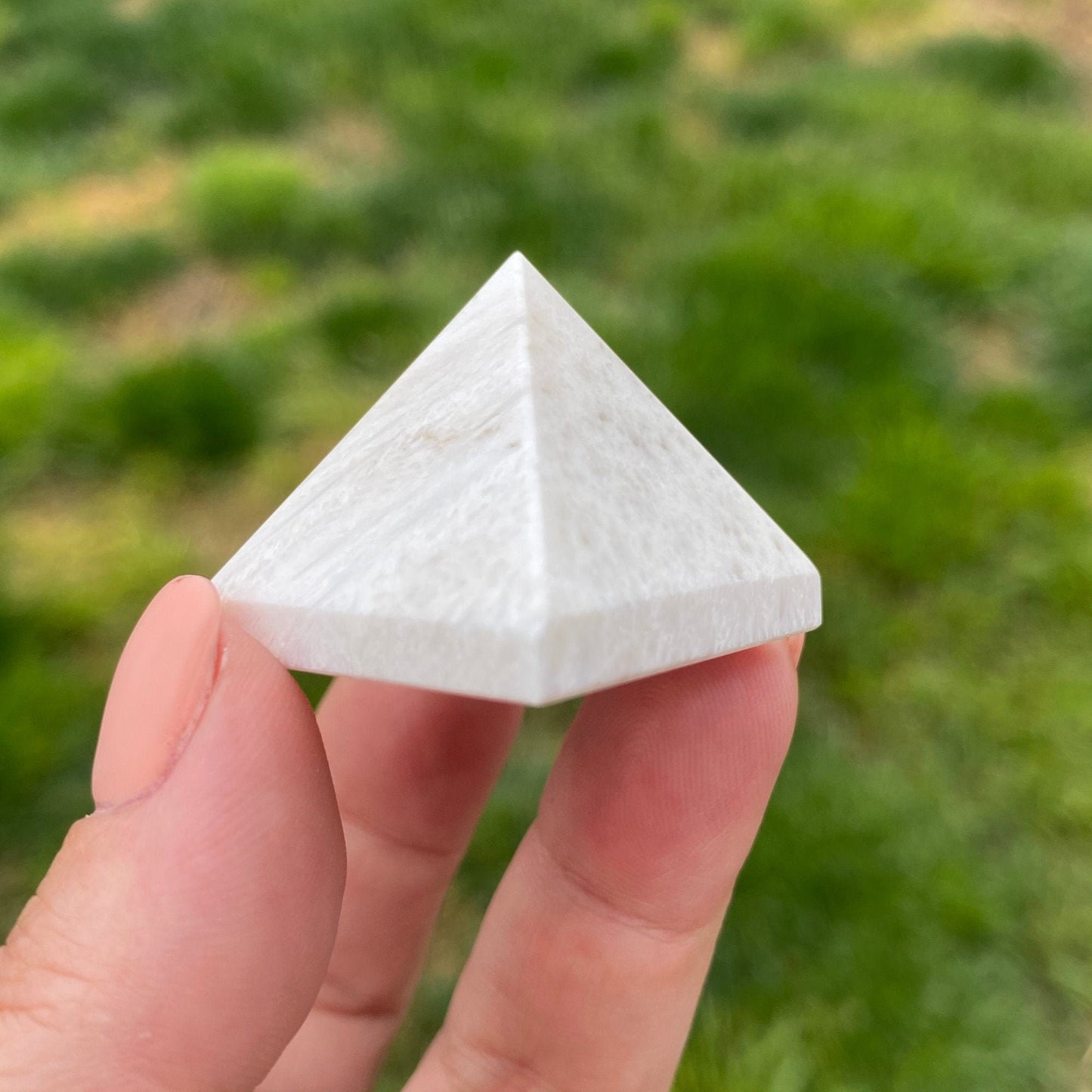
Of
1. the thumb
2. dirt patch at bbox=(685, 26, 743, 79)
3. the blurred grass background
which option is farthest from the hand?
dirt patch at bbox=(685, 26, 743, 79)

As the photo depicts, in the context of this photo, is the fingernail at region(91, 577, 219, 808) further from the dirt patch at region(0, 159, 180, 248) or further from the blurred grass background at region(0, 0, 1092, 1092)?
the dirt patch at region(0, 159, 180, 248)

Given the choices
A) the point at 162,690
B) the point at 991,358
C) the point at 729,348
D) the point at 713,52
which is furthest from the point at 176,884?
the point at 713,52

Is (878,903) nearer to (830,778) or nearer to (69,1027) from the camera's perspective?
(830,778)

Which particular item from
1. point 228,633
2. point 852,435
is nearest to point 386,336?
point 852,435

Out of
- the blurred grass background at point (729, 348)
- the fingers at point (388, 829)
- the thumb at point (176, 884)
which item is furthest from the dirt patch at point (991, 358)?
the thumb at point (176, 884)

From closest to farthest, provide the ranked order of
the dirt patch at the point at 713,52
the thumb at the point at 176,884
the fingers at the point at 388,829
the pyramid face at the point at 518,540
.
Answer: the pyramid face at the point at 518,540, the thumb at the point at 176,884, the fingers at the point at 388,829, the dirt patch at the point at 713,52

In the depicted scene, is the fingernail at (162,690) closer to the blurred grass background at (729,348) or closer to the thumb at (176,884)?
the thumb at (176,884)
